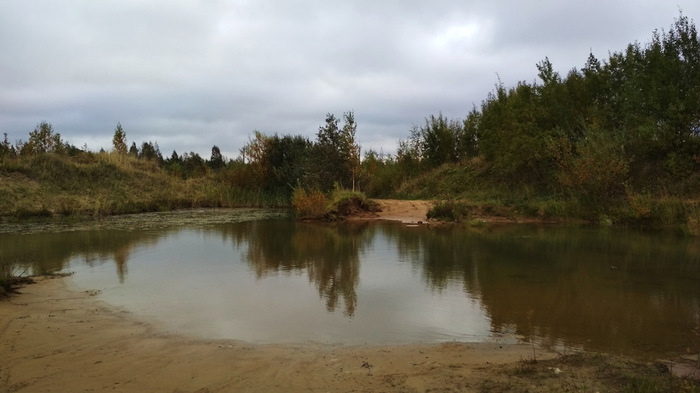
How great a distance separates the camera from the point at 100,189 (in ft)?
95.2

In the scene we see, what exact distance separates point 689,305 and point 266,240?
35.8 feet

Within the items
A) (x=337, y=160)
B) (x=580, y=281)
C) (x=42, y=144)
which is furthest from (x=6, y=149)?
(x=580, y=281)

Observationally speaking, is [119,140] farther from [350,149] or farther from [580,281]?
[580,281]

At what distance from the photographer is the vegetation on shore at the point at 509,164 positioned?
18.3m

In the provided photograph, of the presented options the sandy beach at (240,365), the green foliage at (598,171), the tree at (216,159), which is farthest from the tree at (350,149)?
the tree at (216,159)

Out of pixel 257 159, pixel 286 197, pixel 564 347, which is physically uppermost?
pixel 257 159

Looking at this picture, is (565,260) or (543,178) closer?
(565,260)

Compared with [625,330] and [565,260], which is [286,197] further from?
[625,330]

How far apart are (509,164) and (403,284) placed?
764 inches

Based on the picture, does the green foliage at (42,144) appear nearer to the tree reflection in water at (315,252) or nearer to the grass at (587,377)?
the tree reflection in water at (315,252)

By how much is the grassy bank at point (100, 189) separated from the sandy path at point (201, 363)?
20.6 metres

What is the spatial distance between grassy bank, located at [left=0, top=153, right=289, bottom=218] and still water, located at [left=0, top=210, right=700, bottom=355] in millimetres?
10111

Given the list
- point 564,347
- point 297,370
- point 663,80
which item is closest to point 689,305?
point 564,347

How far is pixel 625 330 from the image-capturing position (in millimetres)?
5355
